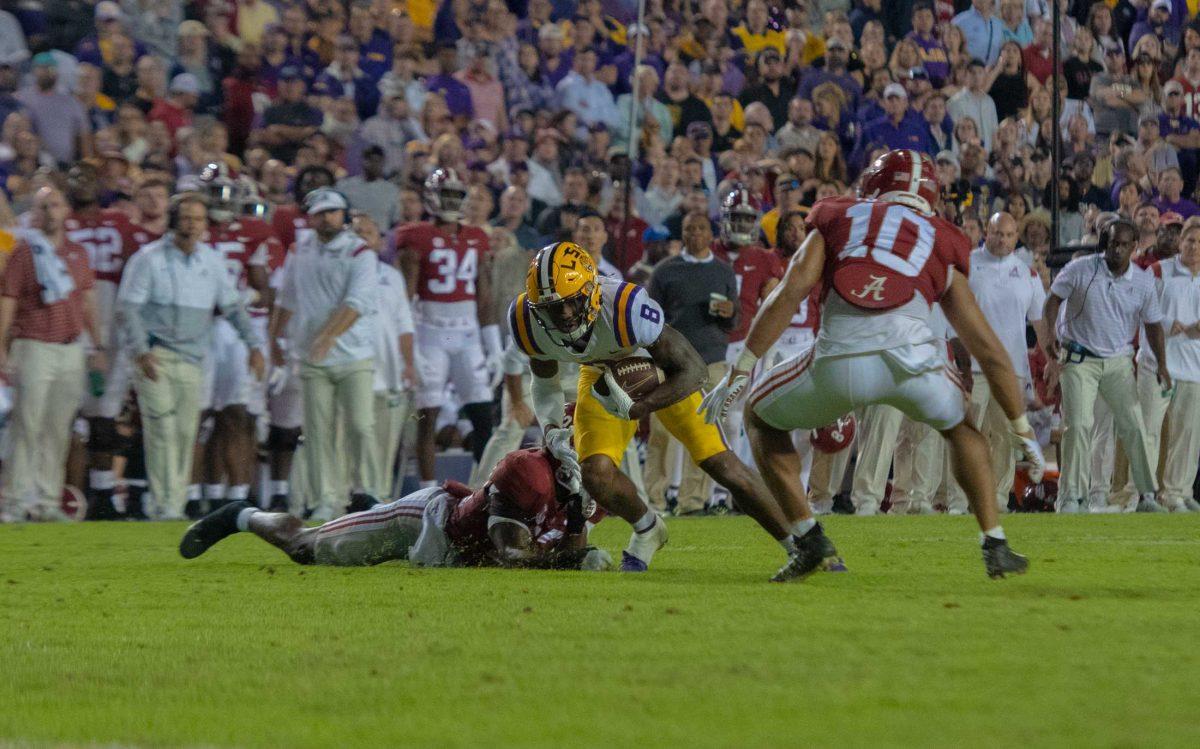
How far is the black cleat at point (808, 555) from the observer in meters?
7.71

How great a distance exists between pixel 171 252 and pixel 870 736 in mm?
10371

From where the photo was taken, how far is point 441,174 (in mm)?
14531

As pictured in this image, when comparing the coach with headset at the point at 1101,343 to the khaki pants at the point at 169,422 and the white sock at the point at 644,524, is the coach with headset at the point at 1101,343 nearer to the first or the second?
the white sock at the point at 644,524

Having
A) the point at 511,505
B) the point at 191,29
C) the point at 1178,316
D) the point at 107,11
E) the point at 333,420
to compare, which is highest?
the point at 107,11

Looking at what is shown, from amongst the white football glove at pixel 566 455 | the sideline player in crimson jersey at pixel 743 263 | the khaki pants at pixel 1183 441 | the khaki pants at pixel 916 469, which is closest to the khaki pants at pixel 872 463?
the khaki pants at pixel 916 469

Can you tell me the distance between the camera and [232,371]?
14.2 meters

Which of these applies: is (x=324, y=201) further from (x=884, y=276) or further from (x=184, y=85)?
(x=884, y=276)

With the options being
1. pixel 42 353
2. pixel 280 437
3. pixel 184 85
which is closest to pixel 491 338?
pixel 280 437

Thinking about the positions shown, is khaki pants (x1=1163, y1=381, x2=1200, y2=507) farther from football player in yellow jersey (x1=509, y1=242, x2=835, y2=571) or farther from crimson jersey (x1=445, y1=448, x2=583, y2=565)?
crimson jersey (x1=445, y1=448, x2=583, y2=565)

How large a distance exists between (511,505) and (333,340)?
5.44m

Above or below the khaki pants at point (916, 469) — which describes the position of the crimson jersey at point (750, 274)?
above

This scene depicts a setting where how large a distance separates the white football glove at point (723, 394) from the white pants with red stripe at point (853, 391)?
0.21m

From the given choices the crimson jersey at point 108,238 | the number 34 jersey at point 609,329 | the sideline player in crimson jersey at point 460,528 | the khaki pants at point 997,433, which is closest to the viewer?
the number 34 jersey at point 609,329

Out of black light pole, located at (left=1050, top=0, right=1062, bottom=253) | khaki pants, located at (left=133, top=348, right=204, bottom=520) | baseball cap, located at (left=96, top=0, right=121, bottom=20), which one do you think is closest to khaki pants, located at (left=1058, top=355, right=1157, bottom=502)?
Answer: black light pole, located at (left=1050, top=0, right=1062, bottom=253)
